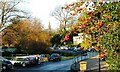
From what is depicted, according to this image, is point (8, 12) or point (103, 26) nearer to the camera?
point (103, 26)

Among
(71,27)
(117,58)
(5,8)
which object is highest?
(5,8)

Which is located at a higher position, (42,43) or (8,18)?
(8,18)

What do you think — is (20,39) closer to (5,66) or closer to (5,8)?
(5,8)

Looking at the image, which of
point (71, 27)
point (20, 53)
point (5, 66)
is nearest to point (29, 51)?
point (20, 53)

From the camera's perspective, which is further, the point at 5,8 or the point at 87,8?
the point at 5,8

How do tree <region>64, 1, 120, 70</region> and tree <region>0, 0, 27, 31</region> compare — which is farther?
tree <region>0, 0, 27, 31</region>

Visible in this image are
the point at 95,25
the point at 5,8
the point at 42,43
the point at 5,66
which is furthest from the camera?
the point at 42,43

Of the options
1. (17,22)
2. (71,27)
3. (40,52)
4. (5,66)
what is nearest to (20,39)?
(17,22)

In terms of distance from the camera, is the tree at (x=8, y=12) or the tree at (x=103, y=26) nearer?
the tree at (x=103, y=26)

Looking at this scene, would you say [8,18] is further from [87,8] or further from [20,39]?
[87,8]

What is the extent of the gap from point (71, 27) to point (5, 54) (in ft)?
131

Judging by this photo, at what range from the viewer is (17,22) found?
4028cm

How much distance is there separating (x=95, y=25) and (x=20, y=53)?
40.2 metres

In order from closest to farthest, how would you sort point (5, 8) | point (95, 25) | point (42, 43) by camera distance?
point (95, 25) < point (5, 8) < point (42, 43)
